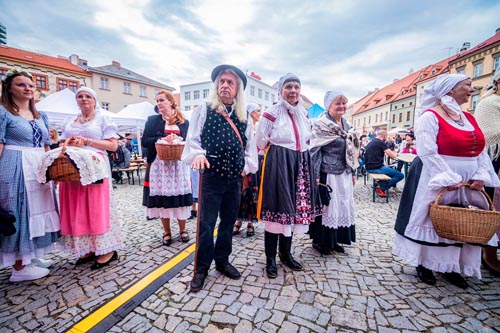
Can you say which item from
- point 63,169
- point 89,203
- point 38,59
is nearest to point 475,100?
point 89,203

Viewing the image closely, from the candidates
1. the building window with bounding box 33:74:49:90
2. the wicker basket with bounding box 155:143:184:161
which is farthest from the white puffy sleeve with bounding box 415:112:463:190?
the building window with bounding box 33:74:49:90

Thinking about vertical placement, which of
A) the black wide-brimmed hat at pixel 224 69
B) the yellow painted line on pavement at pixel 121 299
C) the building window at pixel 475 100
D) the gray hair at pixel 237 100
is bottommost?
the yellow painted line on pavement at pixel 121 299

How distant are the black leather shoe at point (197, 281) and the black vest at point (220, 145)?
3.58 ft

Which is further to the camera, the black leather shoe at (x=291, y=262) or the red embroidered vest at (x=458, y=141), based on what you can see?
the black leather shoe at (x=291, y=262)

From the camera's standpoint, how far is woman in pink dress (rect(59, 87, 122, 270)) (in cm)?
267

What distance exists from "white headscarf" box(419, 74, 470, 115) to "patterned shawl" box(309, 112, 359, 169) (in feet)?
2.84

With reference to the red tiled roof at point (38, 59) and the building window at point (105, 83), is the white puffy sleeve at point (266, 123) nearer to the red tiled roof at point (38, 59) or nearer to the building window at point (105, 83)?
the red tiled roof at point (38, 59)

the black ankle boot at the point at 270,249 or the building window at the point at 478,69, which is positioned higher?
the building window at the point at 478,69

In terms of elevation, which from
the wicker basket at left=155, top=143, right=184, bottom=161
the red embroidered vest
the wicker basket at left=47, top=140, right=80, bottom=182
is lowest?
the wicker basket at left=47, top=140, right=80, bottom=182

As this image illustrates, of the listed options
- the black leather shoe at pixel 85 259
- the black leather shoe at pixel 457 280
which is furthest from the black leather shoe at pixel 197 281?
the black leather shoe at pixel 457 280

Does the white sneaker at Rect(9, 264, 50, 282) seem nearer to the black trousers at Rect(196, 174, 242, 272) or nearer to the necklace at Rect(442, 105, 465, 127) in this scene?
the black trousers at Rect(196, 174, 242, 272)

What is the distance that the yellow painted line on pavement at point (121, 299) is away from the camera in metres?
1.90

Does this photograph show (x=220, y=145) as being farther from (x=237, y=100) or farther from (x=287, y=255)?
(x=287, y=255)

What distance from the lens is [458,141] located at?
2.36 m
